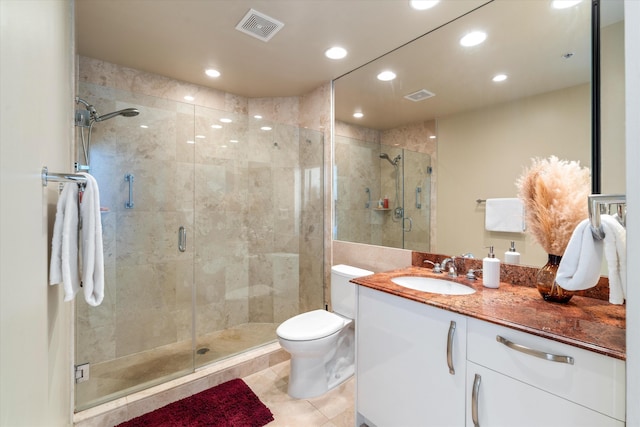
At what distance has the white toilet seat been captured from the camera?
1801mm

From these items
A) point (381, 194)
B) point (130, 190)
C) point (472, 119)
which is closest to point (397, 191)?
point (381, 194)

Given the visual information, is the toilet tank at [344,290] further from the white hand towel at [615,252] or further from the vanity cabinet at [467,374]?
the white hand towel at [615,252]

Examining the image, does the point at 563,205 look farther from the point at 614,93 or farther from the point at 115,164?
the point at 115,164

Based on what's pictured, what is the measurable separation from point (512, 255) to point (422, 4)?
151cm

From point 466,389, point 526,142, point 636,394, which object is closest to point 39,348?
point 636,394

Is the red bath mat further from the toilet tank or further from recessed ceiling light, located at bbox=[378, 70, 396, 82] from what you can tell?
recessed ceiling light, located at bbox=[378, 70, 396, 82]

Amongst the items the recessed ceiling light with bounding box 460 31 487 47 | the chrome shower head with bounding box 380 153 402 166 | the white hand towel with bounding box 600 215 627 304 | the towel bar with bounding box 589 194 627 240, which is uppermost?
the recessed ceiling light with bounding box 460 31 487 47

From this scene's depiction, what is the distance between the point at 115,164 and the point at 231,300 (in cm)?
156

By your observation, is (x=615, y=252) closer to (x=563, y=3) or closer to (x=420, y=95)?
(x=563, y=3)

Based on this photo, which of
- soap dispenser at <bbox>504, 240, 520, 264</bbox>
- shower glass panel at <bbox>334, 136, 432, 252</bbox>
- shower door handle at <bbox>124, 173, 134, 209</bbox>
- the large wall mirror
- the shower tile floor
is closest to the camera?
the large wall mirror

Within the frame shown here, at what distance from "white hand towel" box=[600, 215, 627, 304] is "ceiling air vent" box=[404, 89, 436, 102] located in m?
1.41

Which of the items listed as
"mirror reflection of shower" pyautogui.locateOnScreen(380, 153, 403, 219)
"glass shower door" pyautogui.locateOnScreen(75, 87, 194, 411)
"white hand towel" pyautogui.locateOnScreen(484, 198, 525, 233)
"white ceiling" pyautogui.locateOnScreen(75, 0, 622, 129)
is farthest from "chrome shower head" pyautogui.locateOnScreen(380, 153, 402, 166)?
"glass shower door" pyautogui.locateOnScreen(75, 87, 194, 411)

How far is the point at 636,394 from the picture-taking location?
490 millimetres

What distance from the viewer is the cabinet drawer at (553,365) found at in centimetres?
80
